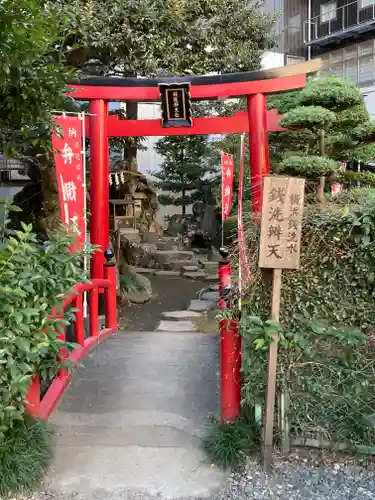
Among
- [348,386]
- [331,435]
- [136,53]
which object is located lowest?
[331,435]

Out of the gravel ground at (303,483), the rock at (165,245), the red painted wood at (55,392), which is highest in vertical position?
the rock at (165,245)

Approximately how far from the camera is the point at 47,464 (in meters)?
3.57

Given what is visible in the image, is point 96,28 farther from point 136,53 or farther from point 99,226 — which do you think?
point 99,226

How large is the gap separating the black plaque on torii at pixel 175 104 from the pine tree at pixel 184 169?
11.2m

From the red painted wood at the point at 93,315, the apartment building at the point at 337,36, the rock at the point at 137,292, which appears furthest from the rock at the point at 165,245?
the red painted wood at the point at 93,315

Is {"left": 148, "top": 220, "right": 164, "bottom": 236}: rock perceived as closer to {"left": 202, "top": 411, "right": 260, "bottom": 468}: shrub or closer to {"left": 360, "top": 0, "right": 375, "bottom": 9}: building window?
{"left": 360, "top": 0, "right": 375, "bottom": 9}: building window

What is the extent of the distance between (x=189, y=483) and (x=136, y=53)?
7342mm

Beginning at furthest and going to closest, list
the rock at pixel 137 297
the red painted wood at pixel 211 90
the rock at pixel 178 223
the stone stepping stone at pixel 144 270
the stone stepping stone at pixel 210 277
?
the rock at pixel 178 223 → the stone stepping stone at pixel 144 270 → the stone stepping stone at pixel 210 277 → the rock at pixel 137 297 → the red painted wood at pixel 211 90

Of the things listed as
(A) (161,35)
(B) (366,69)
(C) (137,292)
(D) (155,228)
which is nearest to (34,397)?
(A) (161,35)

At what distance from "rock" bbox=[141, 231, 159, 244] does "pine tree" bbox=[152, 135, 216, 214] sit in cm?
255

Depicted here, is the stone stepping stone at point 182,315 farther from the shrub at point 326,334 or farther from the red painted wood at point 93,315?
the shrub at point 326,334

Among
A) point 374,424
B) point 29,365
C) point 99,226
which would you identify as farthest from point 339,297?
point 99,226

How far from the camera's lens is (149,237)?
2100 centimetres

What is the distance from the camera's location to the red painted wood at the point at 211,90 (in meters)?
9.14
